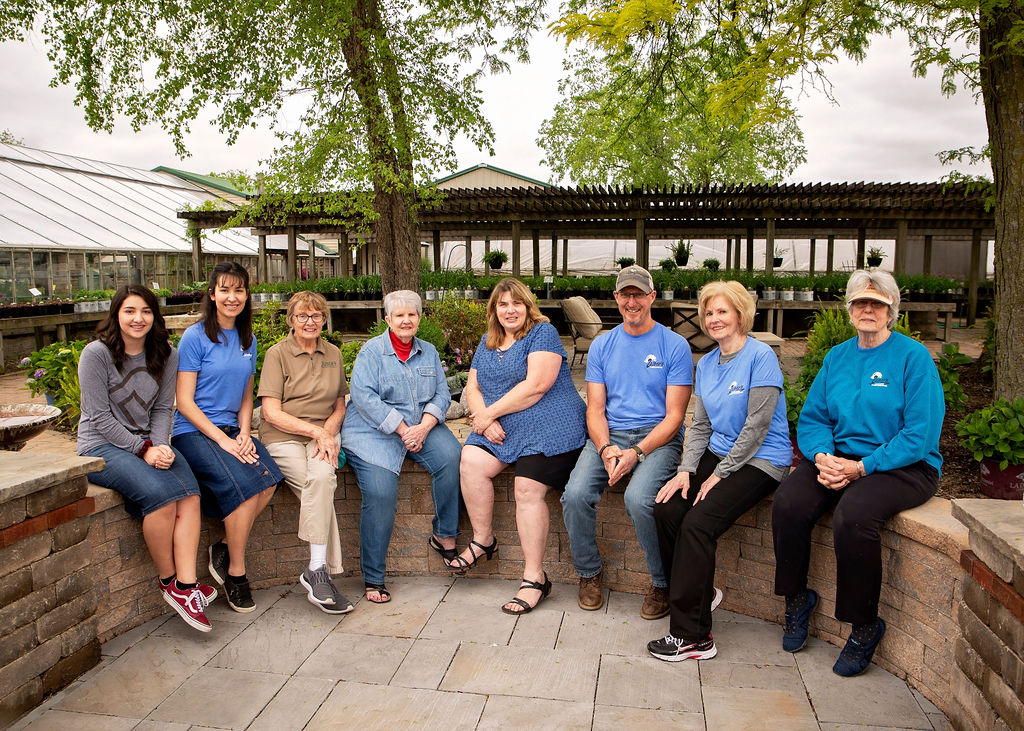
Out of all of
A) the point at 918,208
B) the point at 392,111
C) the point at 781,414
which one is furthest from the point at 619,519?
the point at 918,208

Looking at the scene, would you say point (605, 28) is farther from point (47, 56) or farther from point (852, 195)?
point (852, 195)

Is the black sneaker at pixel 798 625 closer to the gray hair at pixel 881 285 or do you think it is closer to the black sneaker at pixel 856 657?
the black sneaker at pixel 856 657

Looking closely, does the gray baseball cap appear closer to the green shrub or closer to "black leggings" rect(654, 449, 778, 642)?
"black leggings" rect(654, 449, 778, 642)

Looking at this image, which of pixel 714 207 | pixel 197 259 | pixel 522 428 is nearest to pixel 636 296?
pixel 522 428

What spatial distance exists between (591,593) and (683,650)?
579 mm

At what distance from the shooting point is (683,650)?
9.56 feet

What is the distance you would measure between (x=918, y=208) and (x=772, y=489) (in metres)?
13.5

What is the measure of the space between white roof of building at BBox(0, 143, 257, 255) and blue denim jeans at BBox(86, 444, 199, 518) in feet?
39.1

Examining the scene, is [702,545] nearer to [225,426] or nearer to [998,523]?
[998,523]

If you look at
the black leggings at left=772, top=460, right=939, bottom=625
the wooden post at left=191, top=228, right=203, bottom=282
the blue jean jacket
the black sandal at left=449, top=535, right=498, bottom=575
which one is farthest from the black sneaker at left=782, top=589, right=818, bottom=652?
the wooden post at left=191, top=228, right=203, bottom=282

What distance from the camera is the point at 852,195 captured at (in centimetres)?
1376

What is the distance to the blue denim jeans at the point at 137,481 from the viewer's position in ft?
9.92

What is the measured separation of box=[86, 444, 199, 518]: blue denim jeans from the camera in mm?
3023

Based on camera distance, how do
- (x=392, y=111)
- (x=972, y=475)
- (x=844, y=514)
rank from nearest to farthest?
1. (x=844, y=514)
2. (x=972, y=475)
3. (x=392, y=111)
